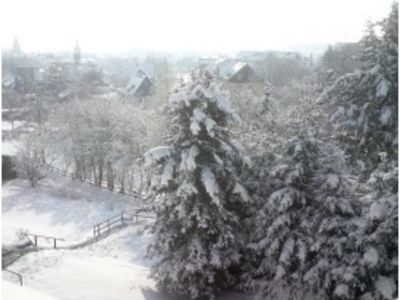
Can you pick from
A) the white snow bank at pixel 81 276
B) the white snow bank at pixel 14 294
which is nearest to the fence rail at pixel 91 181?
Result: the white snow bank at pixel 81 276

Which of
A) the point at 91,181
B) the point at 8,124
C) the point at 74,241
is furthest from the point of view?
the point at 8,124

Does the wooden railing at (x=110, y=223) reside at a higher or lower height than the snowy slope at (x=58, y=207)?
higher

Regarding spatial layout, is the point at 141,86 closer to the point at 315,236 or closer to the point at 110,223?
the point at 110,223

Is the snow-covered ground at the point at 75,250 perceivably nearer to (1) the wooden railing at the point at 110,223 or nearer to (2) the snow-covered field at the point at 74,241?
(2) the snow-covered field at the point at 74,241

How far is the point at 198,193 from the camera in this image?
13.4 m

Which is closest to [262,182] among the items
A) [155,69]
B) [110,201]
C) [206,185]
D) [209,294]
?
[206,185]

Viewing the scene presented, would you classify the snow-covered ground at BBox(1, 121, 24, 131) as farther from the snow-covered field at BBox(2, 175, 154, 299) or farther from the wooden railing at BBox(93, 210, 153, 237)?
the wooden railing at BBox(93, 210, 153, 237)

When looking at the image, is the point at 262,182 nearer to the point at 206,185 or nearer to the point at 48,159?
the point at 206,185

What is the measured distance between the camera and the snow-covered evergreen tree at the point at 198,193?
42.8 ft

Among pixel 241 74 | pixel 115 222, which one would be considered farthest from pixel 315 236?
pixel 241 74

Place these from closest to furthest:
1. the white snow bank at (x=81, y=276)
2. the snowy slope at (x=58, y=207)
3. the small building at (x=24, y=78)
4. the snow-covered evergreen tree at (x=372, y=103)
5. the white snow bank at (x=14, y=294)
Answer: the white snow bank at (x=14, y=294)
the snow-covered evergreen tree at (x=372, y=103)
the white snow bank at (x=81, y=276)
the snowy slope at (x=58, y=207)
the small building at (x=24, y=78)

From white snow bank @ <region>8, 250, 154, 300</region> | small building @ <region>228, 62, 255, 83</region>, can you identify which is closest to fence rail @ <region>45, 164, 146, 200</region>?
white snow bank @ <region>8, 250, 154, 300</region>

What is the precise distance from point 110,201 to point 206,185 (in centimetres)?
1451

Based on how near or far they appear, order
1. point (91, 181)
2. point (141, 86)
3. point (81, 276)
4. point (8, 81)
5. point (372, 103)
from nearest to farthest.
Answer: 1. point (372, 103)
2. point (81, 276)
3. point (91, 181)
4. point (141, 86)
5. point (8, 81)
